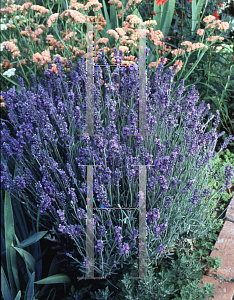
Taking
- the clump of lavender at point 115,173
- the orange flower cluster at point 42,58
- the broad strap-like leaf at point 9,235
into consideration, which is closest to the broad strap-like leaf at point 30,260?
the broad strap-like leaf at point 9,235

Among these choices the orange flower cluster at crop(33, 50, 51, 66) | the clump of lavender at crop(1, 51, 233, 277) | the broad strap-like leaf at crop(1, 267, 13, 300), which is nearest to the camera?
the clump of lavender at crop(1, 51, 233, 277)

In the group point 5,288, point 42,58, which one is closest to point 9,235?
point 5,288

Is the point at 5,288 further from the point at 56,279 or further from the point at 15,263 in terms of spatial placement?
the point at 56,279

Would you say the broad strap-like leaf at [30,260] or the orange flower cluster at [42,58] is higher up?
the orange flower cluster at [42,58]

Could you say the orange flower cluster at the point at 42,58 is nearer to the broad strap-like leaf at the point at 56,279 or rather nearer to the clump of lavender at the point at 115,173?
the clump of lavender at the point at 115,173

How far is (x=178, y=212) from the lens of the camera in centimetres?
177

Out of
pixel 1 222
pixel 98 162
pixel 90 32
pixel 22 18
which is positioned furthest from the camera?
pixel 22 18

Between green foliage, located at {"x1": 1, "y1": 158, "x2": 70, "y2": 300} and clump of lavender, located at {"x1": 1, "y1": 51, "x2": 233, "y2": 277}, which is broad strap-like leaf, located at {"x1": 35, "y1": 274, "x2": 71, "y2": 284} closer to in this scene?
green foliage, located at {"x1": 1, "y1": 158, "x2": 70, "y2": 300}

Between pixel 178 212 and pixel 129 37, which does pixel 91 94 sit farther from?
pixel 178 212

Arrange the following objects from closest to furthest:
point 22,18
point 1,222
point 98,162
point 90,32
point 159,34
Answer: point 98,162
point 1,222
point 159,34
point 90,32
point 22,18

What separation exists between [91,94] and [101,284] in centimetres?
123

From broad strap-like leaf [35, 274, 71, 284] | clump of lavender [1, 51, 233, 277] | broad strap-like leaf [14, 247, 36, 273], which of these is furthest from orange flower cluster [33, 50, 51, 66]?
broad strap-like leaf [35, 274, 71, 284]

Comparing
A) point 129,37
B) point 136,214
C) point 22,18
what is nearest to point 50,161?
point 136,214

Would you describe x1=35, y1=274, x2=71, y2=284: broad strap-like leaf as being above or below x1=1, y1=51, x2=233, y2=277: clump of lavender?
below
